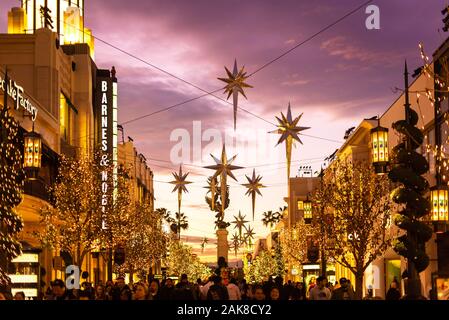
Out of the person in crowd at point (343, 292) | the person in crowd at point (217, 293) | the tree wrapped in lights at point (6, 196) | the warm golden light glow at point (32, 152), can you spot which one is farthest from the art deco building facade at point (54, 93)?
the person in crowd at point (217, 293)

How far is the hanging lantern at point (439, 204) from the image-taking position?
1054 inches

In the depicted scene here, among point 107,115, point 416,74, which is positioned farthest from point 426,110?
point 107,115

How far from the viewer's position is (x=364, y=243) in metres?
38.4

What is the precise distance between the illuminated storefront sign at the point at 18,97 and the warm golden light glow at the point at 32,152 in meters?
3.91

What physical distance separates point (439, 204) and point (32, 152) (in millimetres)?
14873

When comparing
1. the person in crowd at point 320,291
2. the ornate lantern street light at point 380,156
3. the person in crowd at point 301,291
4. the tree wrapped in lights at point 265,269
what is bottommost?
the tree wrapped in lights at point 265,269

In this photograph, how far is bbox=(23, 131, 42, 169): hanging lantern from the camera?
1241 inches

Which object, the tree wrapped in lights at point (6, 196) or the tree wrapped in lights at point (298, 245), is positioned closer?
the tree wrapped in lights at point (6, 196)

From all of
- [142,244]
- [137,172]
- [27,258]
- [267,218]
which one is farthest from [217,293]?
[267,218]

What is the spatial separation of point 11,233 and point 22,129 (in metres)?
13.7

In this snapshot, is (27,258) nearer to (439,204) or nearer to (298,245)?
(439,204)

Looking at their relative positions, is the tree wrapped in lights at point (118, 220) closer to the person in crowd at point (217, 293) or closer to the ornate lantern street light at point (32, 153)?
the ornate lantern street light at point (32, 153)

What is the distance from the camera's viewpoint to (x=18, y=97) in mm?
38531
